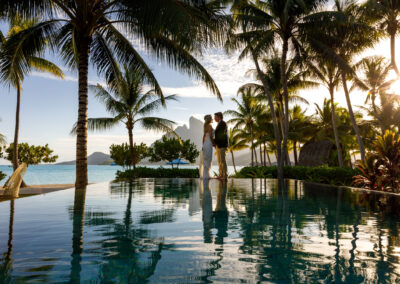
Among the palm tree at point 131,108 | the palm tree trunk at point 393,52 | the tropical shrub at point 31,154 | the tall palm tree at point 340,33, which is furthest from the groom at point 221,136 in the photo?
the tropical shrub at point 31,154

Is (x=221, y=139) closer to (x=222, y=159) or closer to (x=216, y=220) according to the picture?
(x=222, y=159)

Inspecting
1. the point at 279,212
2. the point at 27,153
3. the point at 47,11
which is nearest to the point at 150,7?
the point at 47,11

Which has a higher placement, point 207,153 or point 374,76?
point 374,76

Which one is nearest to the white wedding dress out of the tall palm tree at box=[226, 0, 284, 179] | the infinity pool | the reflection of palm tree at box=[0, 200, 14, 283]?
the infinity pool

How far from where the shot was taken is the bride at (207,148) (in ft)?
26.9

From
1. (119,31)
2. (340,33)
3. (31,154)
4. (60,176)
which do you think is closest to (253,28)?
(340,33)

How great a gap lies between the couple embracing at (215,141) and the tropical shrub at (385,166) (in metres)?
4.23

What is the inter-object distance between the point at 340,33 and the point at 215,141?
1109cm

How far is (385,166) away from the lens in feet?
27.3

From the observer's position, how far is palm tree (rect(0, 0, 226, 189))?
7188 millimetres

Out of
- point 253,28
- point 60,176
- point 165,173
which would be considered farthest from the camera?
point 60,176

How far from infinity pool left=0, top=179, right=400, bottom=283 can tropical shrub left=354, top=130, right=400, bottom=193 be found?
5.16 meters

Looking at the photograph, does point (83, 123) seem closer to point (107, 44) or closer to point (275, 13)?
point (107, 44)

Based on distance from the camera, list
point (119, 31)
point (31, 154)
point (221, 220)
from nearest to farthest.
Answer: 1. point (221, 220)
2. point (119, 31)
3. point (31, 154)
